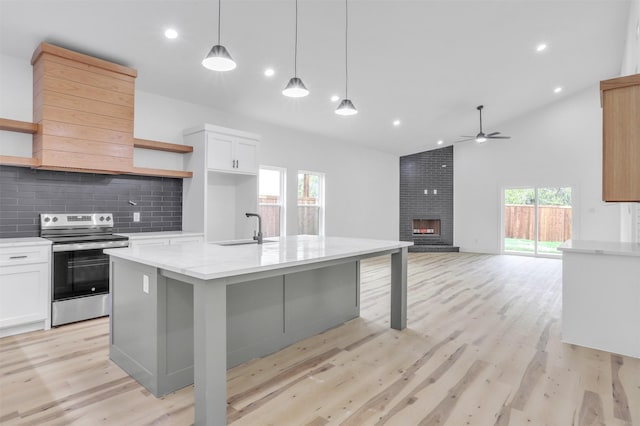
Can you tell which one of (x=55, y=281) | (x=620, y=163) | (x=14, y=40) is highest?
(x=14, y=40)

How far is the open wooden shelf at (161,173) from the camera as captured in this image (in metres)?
4.18

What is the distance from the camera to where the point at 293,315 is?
10.0 ft

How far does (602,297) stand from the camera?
2971mm

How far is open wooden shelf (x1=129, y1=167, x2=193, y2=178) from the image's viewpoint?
4.18m

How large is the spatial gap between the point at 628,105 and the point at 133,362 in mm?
3572

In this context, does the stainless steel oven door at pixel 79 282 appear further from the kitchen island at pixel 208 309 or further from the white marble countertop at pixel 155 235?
the kitchen island at pixel 208 309

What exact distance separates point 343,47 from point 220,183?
2.61 metres

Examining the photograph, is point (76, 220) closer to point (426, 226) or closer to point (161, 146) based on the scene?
point (161, 146)

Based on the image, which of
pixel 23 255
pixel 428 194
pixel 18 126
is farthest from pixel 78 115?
pixel 428 194

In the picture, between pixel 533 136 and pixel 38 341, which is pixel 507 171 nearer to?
pixel 533 136

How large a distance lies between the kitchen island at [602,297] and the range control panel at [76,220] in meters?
4.91

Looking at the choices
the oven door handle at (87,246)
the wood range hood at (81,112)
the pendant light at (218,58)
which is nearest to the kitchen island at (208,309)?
the oven door handle at (87,246)

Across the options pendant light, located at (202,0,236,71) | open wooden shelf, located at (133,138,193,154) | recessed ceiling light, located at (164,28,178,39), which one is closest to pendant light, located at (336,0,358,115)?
pendant light, located at (202,0,236,71)

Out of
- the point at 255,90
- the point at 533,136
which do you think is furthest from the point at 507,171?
the point at 255,90
